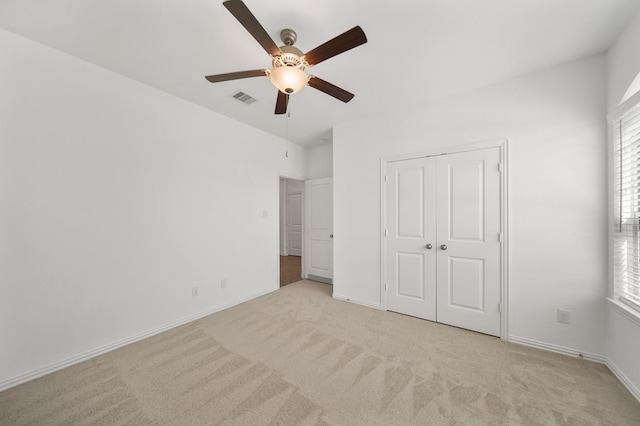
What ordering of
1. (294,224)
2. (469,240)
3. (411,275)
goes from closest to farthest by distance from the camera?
(469,240) → (411,275) → (294,224)

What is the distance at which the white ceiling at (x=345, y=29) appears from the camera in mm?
1546

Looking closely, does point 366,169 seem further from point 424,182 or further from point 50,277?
point 50,277

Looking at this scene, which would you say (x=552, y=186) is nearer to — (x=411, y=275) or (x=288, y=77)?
(x=411, y=275)

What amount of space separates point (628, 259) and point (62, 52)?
4.95 m

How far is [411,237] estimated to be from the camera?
9.62ft

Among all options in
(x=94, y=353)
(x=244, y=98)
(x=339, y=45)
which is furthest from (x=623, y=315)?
(x=94, y=353)

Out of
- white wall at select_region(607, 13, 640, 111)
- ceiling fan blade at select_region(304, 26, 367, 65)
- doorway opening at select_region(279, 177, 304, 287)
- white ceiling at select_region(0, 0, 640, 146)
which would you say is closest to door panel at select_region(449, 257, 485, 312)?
white wall at select_region(607, 13, 640, 111)

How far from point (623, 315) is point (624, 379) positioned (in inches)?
18.4

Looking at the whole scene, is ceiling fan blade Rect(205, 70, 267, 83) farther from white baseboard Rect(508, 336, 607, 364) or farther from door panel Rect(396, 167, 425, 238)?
white baseboard Rect(508, 336, 607, 364)

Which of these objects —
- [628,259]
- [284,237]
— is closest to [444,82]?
[628,259]

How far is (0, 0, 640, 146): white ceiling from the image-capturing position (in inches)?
60.9

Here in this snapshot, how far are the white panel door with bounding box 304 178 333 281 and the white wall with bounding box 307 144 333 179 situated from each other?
6.1 inches

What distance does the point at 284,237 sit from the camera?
7430 mm

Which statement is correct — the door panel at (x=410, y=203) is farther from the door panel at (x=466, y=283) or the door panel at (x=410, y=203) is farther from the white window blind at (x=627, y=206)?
the white window blind at (x=627, y=206)
